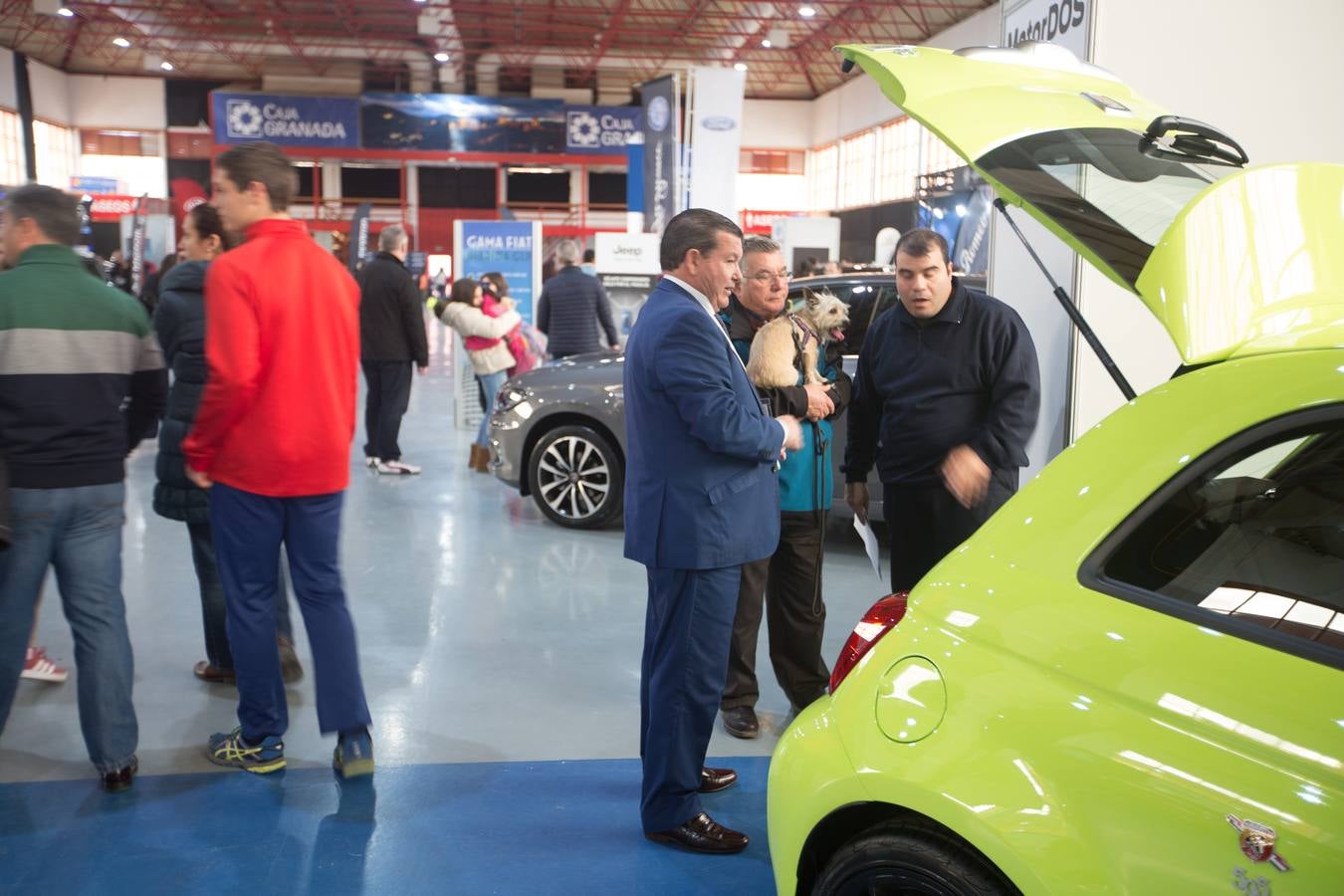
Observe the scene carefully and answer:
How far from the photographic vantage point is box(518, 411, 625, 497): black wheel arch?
663cm

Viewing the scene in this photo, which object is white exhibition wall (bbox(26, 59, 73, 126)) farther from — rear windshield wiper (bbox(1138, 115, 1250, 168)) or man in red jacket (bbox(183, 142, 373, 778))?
rear windshield wiper (bbox(1138, 115, 1250, 168))

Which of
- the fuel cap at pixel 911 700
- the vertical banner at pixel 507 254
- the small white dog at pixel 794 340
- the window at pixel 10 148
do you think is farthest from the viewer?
the window at pixel 10 148

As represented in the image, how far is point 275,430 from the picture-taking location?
3.06 m

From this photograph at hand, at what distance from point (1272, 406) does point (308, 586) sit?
2.61 meters

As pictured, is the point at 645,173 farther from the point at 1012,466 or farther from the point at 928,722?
the point at 928,722

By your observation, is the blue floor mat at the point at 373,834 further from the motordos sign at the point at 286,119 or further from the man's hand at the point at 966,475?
the motordos sign at the point at 286,119

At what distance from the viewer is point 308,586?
3242 millimetres

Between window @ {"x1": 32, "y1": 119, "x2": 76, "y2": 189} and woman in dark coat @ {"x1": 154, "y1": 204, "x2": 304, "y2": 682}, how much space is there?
106 ft

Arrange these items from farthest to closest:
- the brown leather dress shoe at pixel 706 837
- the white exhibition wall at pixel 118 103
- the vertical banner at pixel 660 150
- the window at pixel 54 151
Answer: the white exhibition wall at pixel 118 103
the window at pixel 54 151
the vertical banner at pixel 660 150
the brown leather dress shoe at pixel 706 837

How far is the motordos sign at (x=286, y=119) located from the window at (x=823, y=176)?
14367 mm

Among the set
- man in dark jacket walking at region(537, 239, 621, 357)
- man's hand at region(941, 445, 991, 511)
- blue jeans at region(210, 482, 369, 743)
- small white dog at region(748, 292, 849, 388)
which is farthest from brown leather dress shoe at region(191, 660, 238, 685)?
man in dark jacket walking at region(537, 239, 621, 357)

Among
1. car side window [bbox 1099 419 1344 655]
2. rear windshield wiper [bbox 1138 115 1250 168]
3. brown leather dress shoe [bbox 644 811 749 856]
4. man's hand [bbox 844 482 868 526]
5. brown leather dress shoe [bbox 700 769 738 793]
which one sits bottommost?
brown leather dress shoe [bbox 700 769 738 793]

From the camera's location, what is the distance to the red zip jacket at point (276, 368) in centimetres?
298

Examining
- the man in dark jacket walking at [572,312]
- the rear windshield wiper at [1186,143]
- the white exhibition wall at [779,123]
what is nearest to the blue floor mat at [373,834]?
the rear windshield wiper at [1186,143]
